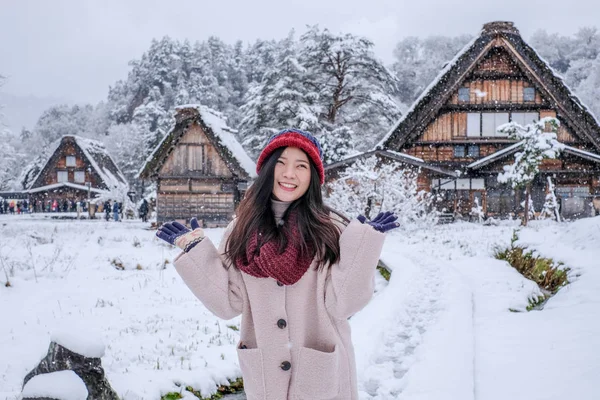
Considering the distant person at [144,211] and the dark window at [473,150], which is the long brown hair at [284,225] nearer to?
the dark window at [473,150]

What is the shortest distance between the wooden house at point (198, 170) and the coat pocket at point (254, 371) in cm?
2062

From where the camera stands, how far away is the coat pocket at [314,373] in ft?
6.79

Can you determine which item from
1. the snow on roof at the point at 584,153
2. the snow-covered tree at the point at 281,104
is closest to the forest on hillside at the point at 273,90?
the snow-covered tree at the point at 281,104

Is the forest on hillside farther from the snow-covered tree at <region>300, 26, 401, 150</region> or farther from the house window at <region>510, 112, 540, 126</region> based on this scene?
the house window at <region>510, 112, 540, 126</region>

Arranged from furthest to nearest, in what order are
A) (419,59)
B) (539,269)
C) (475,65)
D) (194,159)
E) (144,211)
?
(419,59) → (144,211) → (194,159) → (475,65) → (539,269)

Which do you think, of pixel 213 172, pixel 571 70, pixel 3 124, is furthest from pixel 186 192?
pixel 571 70

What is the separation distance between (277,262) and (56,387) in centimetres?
166

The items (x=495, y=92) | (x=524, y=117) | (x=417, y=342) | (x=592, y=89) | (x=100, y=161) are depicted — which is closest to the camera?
(x=417, y=342)

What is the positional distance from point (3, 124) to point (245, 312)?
3040cm

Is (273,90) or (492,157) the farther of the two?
(273,90)

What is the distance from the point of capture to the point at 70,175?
1540 inches

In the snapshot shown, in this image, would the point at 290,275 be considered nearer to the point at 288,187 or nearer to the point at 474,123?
the point at 288,187

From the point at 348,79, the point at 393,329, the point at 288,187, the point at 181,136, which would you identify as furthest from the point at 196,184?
the point at 288,187

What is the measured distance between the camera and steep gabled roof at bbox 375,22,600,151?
21141 mm
